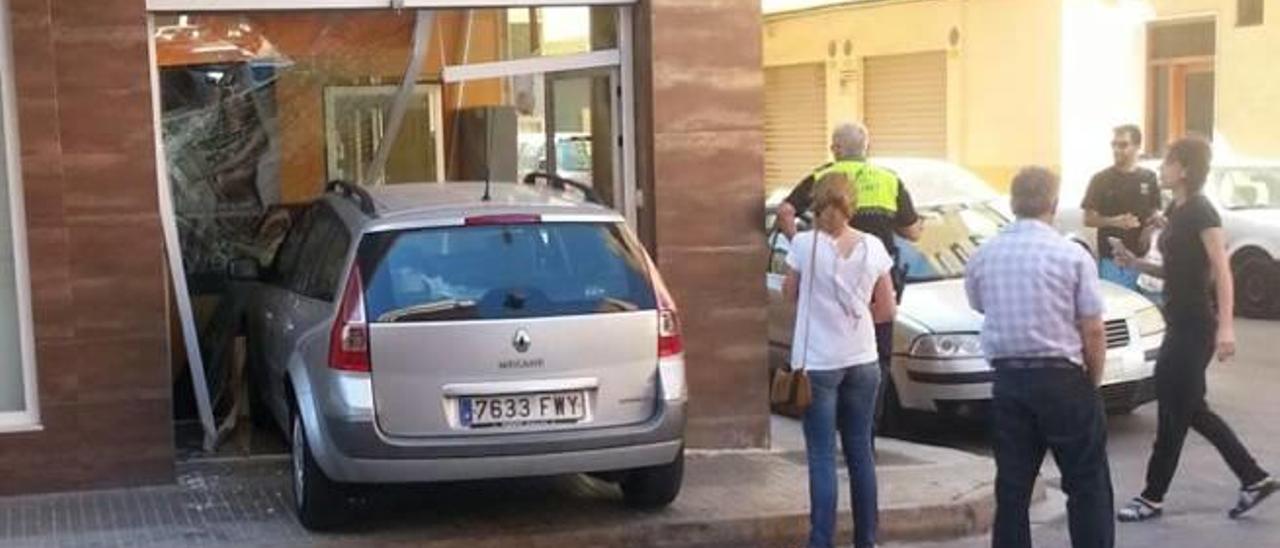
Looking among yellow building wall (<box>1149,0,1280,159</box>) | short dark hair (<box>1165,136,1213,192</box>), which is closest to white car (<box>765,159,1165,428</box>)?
short dark hair (<box>1165,136,1213,192</box>)

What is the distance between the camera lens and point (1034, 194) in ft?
18.7

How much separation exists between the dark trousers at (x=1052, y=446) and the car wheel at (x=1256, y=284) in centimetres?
1029

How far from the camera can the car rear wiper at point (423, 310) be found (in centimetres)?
647

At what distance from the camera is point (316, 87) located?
9961mm

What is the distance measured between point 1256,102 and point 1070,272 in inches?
647

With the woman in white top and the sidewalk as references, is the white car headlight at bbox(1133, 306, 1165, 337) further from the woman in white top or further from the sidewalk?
the woman in white top

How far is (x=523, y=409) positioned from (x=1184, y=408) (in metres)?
2.96

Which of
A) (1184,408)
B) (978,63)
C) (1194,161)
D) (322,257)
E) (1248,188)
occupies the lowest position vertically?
(1184,408)

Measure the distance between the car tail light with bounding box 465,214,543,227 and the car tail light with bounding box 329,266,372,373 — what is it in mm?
531

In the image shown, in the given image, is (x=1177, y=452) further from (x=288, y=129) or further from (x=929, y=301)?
(x=288, y=129)

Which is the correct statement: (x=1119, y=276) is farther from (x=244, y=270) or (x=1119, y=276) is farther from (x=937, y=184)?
(x=244, y=270)

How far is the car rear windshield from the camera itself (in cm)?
652

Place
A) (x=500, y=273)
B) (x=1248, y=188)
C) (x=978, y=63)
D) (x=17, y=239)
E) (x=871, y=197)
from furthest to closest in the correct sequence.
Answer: (x=978, y=63) < (x=1248, y=188) < (x=871, y=197) < (x=17, y=239) < (x=500, y=273)

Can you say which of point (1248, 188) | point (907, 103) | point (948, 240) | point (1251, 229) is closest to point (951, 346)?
point (948, 240)
